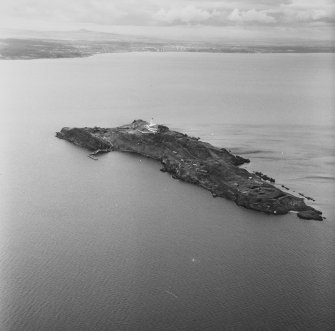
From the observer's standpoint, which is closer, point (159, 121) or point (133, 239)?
point (133, 239)

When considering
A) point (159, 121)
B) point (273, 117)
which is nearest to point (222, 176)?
point (159, 121)

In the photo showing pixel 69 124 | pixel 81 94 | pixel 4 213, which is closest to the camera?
pixel 4 213

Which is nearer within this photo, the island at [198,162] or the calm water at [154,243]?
the calm water at [154,243]

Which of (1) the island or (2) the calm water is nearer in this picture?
(2) the calm water

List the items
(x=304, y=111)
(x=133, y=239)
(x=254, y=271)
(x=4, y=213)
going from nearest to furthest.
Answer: (x=254, y=271) → (x=133, y=239) → (x=4, y=213) → (x=304, y=111)

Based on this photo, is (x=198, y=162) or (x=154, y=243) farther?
(x=198, y=162)

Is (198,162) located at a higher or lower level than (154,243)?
lower

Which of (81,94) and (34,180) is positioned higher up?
(34,180)

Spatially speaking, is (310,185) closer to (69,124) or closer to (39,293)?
(39,293)
